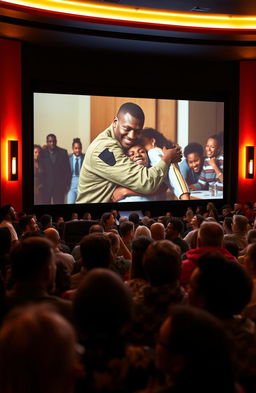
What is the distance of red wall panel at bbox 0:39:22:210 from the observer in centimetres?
1024

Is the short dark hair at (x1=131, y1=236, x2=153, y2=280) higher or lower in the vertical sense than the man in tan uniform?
lower

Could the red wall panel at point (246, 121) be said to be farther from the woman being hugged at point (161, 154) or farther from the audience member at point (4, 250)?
the audience member at point (4, 250)

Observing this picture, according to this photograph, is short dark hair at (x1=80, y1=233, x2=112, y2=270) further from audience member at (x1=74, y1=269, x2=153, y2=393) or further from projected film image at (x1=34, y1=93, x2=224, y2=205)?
projected film image at (x1=34, y1=93, x2=224, y2=205)

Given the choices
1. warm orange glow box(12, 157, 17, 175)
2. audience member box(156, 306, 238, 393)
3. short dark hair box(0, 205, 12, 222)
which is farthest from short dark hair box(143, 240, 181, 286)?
warm orange glow box(12, 157, 17, 175)

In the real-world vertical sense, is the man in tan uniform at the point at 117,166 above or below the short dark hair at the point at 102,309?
above

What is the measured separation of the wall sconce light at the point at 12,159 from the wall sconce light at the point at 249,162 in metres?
5.36

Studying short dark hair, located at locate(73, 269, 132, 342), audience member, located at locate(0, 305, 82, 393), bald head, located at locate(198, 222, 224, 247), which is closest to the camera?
audience member, located at locate(0, 305, 82, 393)

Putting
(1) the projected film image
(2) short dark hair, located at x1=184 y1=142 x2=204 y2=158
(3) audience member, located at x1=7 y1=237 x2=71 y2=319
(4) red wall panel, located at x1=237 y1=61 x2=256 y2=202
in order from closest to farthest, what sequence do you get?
1. (3) audience member, located at x1=7 y1=237 x2=71 y2=319
2. (1) the projected film image
3. (2) short dark hair, located at x1=184 y1=142 x2=204 y2=158
4. (4) red wall panel, located at x1=237 y1=61 x2=256 y2=202

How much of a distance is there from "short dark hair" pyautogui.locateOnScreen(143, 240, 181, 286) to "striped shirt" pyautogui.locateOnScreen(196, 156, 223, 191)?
10.0 meters

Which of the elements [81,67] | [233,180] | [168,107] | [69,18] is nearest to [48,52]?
[81,67]

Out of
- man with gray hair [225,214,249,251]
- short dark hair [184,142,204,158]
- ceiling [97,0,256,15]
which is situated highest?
ceiling [97,0,256,15]

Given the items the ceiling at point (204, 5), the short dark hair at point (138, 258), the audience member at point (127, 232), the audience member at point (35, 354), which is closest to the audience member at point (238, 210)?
the ceiling at point (204, 5)

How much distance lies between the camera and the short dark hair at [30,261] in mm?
2391

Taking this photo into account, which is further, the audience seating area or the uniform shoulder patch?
the uniform shoulder patch
